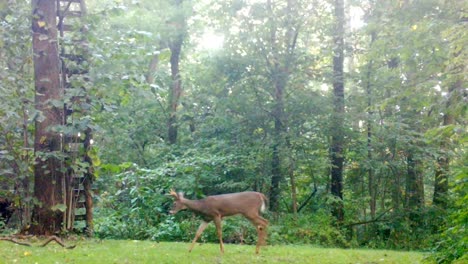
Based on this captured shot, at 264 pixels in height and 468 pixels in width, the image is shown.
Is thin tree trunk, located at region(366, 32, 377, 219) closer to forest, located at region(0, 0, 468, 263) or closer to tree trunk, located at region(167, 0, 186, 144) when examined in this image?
forest, located at region(0, 0, 468, 263)

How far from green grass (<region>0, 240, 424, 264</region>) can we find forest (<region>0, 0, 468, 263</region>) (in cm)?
118

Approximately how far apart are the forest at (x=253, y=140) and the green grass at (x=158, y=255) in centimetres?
118

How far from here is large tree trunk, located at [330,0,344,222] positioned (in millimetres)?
14934

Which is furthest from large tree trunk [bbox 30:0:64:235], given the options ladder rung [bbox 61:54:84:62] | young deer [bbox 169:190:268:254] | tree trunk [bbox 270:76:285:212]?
tree trunk [bbox 270:76:285:212]

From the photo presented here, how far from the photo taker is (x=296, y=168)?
14836mm

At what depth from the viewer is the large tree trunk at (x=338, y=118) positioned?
14.9m

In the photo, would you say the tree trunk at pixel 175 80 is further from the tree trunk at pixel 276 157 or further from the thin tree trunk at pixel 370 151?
the thin tree trunk at pixel 370 151

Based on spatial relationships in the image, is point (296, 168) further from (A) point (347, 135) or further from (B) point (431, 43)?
(B) point (431, 43)

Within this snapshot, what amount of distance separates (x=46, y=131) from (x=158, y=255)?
3.21 m

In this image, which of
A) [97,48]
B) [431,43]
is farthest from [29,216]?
[431,43]

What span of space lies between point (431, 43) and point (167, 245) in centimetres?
579

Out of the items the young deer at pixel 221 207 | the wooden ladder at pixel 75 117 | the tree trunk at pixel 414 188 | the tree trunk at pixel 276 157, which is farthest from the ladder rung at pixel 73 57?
the tree trunk at pixel 414 188

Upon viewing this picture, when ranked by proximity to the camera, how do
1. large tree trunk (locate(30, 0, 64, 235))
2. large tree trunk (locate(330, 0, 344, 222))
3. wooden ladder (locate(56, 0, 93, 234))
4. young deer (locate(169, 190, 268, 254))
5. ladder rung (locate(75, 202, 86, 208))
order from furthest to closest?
large tree trunk (locate(330, 0, 344, 222)), ladder rung (locate(75, 202, 86, 208)), large tree trunk (locate(30, 0, 64, 235)), wooden ladder (locate(56, 0, 93, 234)), young deer (locate(169, 190, 268, 254))

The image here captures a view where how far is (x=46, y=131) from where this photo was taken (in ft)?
32.1
